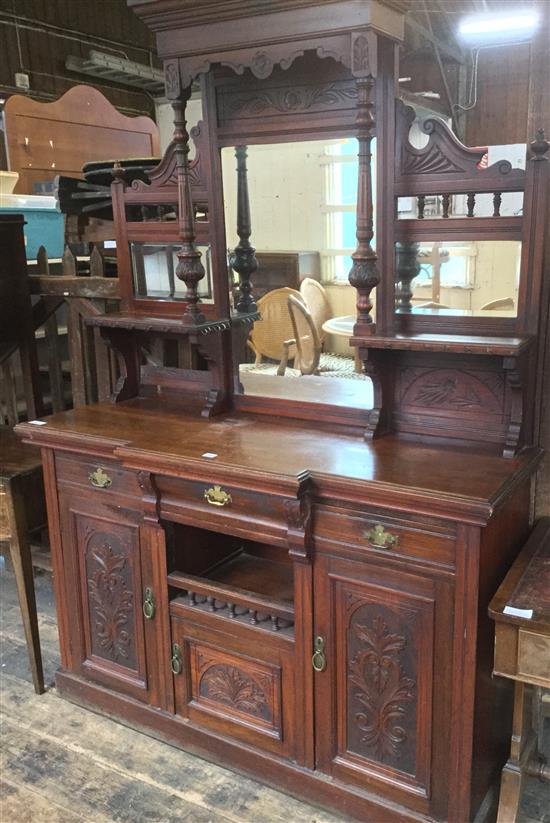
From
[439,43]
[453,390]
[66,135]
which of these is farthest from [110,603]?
[439,43]

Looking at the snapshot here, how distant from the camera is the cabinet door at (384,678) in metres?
1.71

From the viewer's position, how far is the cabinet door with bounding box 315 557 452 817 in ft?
5.60

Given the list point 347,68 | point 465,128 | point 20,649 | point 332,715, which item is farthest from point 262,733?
point 465,128

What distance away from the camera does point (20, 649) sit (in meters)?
2.79

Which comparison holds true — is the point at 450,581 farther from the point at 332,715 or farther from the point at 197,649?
the point at 197,649

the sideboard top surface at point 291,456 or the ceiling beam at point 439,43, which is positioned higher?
the ceiling beam at point 439,43

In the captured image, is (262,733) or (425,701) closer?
(425,701)

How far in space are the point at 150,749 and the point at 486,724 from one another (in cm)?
103

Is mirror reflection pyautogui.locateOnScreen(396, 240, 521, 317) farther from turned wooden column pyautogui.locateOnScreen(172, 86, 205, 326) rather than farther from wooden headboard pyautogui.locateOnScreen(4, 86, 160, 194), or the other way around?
wooden headboard pyautogui.locateOnScreen(4, 86, 160, 194)

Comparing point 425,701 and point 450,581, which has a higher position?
point 450,581

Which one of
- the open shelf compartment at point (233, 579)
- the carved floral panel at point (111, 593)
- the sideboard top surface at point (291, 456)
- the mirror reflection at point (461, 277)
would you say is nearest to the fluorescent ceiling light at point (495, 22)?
the mirror reflection at point (461, 277)

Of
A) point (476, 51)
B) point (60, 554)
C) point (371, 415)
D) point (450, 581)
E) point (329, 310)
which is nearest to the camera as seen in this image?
point (450, 581)

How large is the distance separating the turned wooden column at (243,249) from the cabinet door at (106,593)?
0.76 meters

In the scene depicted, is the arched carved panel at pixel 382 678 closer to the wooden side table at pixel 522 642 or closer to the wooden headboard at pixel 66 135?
the wooden side table at pixel 522 642
